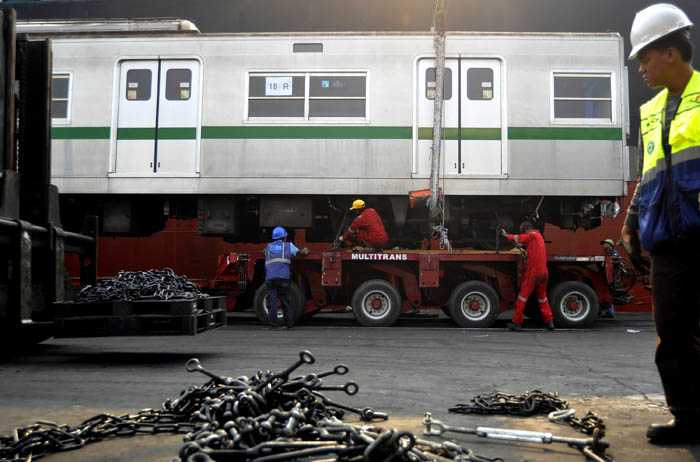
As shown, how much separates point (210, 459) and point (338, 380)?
120 inches

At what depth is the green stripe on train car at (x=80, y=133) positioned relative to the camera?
10.8 metres

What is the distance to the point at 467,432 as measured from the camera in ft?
10.8

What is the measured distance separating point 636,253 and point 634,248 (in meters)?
0.03

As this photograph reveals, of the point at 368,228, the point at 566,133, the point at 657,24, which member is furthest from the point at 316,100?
the point at 657,24

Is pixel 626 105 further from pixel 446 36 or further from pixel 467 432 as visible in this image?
pixel 467 432

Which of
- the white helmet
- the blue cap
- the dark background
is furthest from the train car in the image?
the dark background

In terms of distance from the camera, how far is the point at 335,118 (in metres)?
10.7

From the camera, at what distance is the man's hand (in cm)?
343

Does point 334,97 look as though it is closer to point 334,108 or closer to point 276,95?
point 334,108

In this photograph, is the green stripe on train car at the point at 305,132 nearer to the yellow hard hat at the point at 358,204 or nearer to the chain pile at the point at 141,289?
the yellow hard hat at the point at 358,204

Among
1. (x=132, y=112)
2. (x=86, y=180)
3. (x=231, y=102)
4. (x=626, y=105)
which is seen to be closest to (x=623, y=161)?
(x=626, y=105)

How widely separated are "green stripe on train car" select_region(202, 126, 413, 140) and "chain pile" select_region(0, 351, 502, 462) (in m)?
7.29

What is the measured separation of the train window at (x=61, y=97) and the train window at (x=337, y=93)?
426cm

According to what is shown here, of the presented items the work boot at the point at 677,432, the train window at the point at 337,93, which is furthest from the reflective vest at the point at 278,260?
the work boot at the point at 677,432
